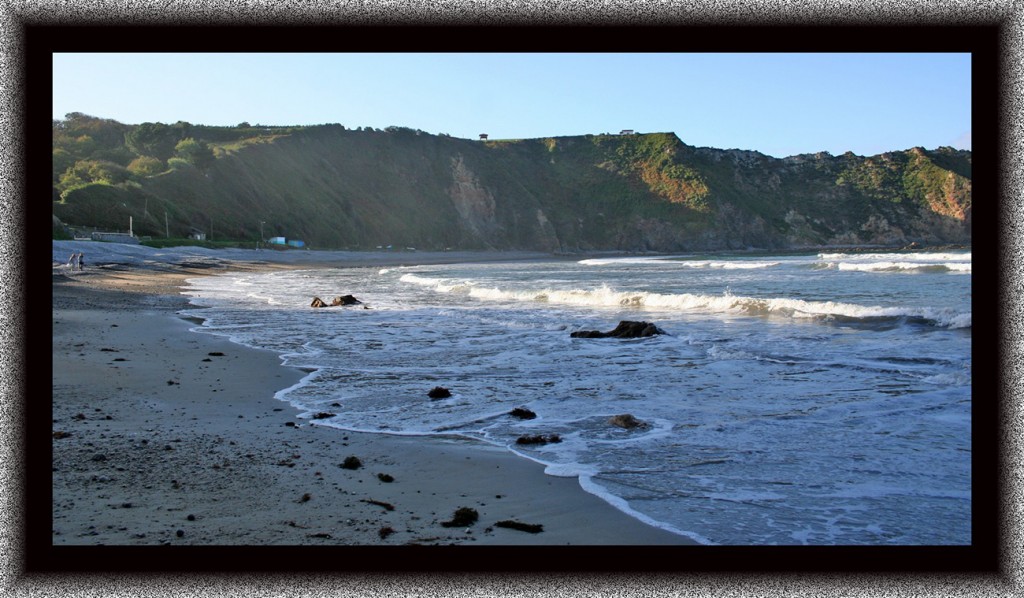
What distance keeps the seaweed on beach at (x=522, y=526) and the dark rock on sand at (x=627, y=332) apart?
6.82 m

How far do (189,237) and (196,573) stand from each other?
56133 millimetres

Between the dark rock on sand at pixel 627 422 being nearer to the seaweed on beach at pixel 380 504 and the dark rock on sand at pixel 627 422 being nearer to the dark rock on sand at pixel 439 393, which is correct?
the dark rock on sand at pixel 439 393

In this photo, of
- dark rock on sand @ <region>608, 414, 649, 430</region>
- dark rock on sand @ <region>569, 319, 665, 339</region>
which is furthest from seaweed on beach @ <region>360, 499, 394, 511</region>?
dark rock on sand @ <region>569, 319, 665, 339</region>

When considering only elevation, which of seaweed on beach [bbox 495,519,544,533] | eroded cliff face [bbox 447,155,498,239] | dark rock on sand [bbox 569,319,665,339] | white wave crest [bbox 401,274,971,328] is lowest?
seaweed on beach [bbox 495,519,544,533]

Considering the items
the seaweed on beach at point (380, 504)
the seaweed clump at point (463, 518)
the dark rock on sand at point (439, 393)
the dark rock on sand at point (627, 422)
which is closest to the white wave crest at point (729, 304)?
the dark rock on sand at point (627, 422)

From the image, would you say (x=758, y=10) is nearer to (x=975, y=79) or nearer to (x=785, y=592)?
(x=975, y=79)

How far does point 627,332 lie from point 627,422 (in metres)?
5.04

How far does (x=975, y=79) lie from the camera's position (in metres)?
1.40

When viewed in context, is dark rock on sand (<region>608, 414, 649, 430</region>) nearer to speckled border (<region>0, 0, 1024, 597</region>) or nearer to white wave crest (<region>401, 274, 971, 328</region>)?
speckled border (<region>0, 0, 1024, 597</region>)

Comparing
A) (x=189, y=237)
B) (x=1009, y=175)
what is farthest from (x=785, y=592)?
(x=189, y=237)

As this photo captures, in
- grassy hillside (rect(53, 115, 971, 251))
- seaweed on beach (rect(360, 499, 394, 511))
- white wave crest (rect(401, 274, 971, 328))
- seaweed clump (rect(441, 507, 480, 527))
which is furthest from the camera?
grassy hillside (rect(53, 115, 971, 251))

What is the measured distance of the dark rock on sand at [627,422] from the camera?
15.4ft

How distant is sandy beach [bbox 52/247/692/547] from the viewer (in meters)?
2.71

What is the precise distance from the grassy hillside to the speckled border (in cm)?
5335
